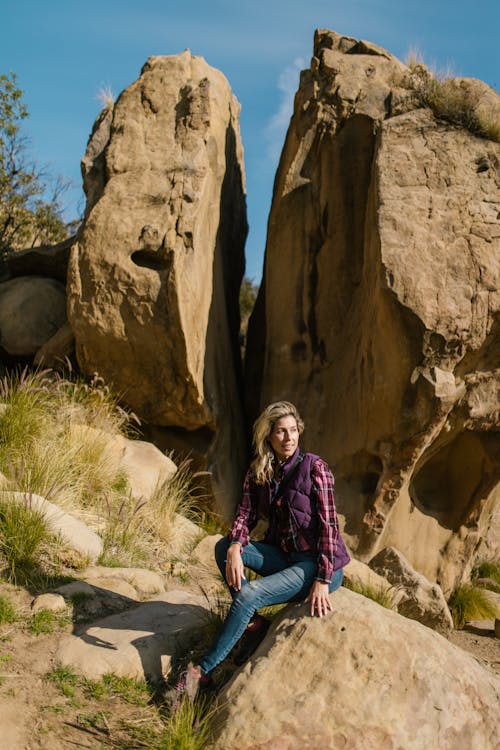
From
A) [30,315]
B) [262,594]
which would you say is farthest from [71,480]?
[30,315]

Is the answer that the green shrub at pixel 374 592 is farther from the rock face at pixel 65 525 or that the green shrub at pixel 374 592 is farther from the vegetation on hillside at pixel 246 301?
the vegetation on hillside at pixel 246 301

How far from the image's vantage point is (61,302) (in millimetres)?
10492

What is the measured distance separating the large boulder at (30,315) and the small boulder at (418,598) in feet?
16.9

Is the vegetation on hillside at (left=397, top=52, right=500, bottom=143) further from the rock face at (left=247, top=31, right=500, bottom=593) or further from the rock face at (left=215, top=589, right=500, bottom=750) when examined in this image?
the rock face at (left=215, top=589, right=500, bottom=750)

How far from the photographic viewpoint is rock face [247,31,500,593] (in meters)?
8.27

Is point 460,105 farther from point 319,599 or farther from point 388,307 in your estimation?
point 319,599

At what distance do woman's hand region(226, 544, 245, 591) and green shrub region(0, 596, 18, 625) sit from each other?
5.62ft

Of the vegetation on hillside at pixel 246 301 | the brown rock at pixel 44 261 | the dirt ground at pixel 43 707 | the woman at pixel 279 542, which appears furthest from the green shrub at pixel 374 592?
the vegetation on hillside at pixel 246 301

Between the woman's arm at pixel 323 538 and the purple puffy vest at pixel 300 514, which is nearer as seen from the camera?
the woman's arm at pixel 323 538

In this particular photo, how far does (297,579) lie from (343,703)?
29.8 inches

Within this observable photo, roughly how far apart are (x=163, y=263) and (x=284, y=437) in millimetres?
4500

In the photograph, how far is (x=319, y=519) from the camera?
15.6 ft

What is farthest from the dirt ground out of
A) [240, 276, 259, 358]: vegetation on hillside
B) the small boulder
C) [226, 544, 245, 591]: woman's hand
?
[240, 276, 259, 358]: vegetation on hillside

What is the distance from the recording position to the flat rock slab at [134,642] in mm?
5070
